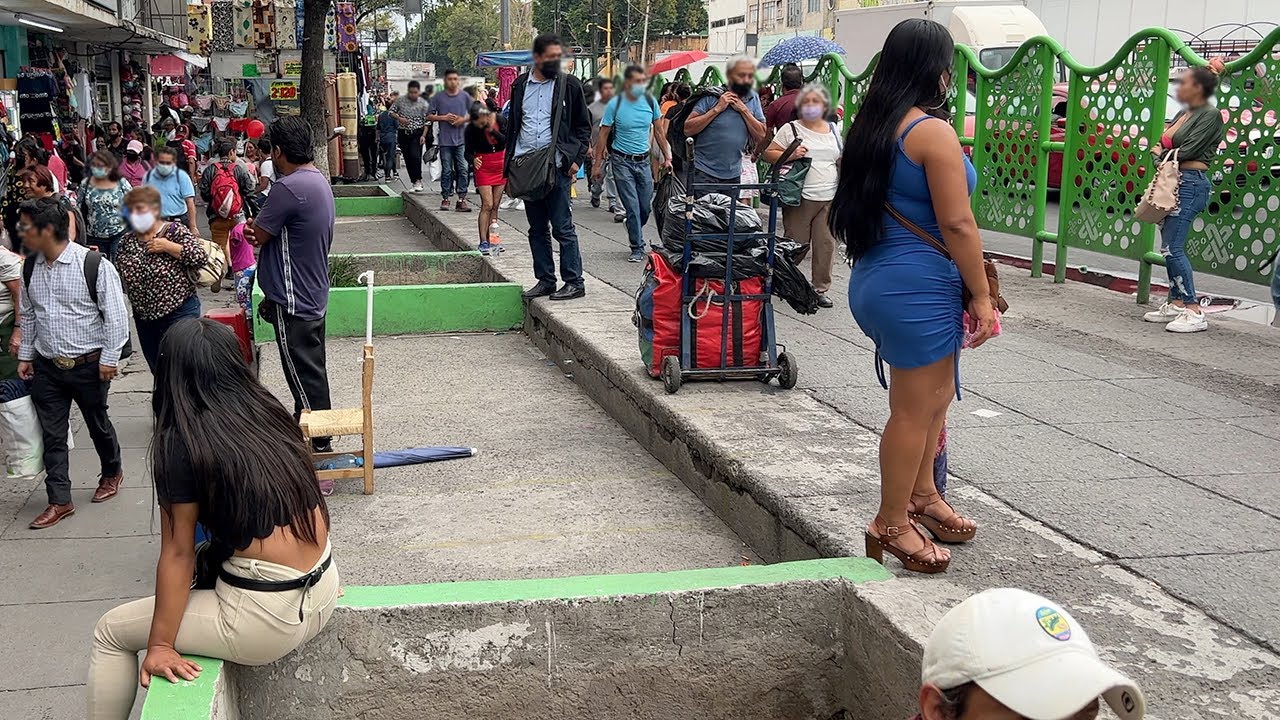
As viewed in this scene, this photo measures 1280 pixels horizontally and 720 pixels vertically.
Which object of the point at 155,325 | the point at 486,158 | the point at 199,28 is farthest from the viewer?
the point at 199,28

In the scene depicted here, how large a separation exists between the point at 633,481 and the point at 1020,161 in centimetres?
603

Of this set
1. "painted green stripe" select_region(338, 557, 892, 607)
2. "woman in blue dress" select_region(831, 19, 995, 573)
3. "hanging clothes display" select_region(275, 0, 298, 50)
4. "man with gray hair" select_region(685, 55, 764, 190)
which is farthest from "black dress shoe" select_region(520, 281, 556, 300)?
"hanging clothes display" select_region(275, 0, 298, 50)

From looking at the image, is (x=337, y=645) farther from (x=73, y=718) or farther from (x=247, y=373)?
(x=73, y=718)

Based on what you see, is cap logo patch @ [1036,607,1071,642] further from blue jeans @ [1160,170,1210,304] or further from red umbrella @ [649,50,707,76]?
blue jeans @ [1160,170,1210,304]

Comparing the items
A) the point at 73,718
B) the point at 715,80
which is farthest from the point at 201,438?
the point at 715,80

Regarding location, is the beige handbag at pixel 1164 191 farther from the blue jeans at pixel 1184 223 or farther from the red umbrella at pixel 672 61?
the red umbrella at pixel 672 61

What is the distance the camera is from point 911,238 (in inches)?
137

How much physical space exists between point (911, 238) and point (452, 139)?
42.8ft

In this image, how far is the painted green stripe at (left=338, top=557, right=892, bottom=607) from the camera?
356 cm

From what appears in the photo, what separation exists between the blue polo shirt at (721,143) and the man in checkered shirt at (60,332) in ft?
14.7

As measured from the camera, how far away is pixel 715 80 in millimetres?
13188

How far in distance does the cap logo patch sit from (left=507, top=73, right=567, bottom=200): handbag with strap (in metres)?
6.76

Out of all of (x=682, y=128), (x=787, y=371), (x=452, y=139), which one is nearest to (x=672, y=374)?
(x=787, y=371)

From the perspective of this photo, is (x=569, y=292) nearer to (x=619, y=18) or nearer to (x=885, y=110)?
(x=619, y=18)
